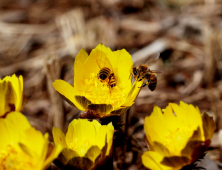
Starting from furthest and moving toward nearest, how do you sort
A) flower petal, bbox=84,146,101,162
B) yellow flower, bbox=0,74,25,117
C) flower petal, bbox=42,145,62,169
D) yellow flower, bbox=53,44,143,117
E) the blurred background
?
the blurred background
yellow flower, bbox=53,44,143,117
yellow flower, bbox=0,74,25,117
flower petal, bbox=84,146,101,162
flower petal, bbox=42,145,62,169

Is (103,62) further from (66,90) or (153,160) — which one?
(153,160)

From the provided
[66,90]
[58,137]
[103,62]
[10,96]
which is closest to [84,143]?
[58,137]

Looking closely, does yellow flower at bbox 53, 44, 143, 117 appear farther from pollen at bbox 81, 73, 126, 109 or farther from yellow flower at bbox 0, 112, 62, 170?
yellow flower at bbox 0, 112, 62, 170

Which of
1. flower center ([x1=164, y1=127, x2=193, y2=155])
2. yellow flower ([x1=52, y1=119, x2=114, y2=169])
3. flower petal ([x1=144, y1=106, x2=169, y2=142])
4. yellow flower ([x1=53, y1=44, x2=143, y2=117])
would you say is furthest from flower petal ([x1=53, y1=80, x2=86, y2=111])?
flower center ([x1=164, y1=127, x2=193, y2=155])

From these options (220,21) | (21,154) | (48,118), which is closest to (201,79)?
(220,21)

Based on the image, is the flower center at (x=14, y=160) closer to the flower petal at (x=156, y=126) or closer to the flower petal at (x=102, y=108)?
the flower petal at (x=102, y=108)

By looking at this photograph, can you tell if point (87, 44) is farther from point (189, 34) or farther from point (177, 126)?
point (177, 126)

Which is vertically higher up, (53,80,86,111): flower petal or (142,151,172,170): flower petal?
(53,80,86,111): flower petal
